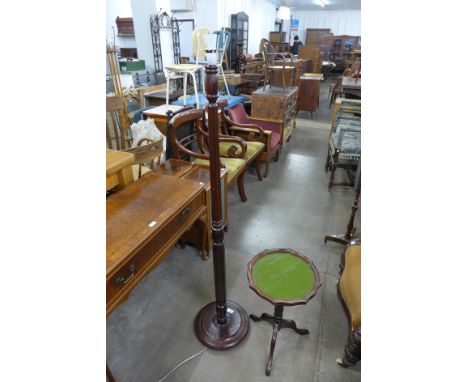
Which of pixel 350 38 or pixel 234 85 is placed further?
pixel 350 38

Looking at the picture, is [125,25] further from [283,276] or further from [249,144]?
[283,276]

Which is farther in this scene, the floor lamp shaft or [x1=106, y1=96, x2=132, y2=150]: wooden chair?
[x1=106, y1=96, x2=132, y2=150]: wooden chair

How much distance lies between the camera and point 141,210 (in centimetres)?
127

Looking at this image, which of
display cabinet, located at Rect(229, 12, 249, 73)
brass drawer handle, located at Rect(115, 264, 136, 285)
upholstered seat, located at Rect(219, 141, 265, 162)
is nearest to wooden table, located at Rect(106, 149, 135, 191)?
brass drawer handle, located at Rect(115, 264, 136, 285)

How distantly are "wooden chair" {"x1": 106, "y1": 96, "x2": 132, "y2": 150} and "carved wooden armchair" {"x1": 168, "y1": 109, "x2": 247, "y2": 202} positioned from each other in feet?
1.56

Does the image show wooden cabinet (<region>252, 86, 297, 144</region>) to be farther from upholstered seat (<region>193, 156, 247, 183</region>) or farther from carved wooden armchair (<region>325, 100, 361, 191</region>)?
upholstered seat (<region>193, 156, 247, 183</region>)

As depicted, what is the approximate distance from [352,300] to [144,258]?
3.04 feet

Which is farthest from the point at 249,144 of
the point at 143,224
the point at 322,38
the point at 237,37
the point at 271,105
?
the point at 322,38

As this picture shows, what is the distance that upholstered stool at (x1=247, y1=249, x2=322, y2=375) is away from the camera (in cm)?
127

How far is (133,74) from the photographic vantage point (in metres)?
4.40

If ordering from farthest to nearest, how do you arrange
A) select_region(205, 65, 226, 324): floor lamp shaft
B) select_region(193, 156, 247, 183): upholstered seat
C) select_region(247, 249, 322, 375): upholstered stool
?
select_region(193, 156, 247, 183): upholstered seat, select_region(247, 249, 322, 375): upholstered stool, select_region(205, 65, 226, 324): floor lamp shaft

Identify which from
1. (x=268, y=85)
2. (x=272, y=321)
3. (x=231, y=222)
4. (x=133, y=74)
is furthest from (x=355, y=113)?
(x=133, y=74)
